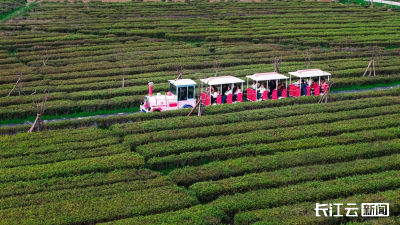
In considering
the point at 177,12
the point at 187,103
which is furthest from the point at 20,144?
the point at 177,12

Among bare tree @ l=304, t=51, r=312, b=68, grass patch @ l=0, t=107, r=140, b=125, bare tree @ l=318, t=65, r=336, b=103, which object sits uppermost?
bare tree @ l=304, t=51, r=312, b=68

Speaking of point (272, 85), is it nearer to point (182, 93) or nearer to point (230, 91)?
point (230, 91)

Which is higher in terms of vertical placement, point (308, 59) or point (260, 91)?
point (308, 59)

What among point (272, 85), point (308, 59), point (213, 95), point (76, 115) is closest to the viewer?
point (76, 115)

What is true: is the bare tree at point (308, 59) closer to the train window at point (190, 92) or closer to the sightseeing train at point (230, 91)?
the sightseeing train at point (230, 91)

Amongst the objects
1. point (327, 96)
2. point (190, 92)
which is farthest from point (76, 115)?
point (327, 96)

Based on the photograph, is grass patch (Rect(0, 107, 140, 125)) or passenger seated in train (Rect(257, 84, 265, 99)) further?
passenger seated in train (Rect(257, 84, 265, 99))

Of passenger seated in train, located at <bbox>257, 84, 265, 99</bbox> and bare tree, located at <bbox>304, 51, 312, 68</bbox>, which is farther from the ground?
bare tree, located at <bbox>304, 51, 312, 68</bbox>

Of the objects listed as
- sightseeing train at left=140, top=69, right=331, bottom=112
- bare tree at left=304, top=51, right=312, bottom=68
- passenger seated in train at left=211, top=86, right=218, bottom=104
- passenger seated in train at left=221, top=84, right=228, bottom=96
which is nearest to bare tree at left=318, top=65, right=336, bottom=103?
sightseeing train at left=140, top=69, right=331, bottom=112

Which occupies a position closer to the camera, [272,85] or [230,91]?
[230,91]

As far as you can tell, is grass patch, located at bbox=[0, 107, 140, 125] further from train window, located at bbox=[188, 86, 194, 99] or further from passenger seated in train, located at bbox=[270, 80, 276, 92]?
passenger seated in train, located at bbox=[270, 80, 276, 92]
